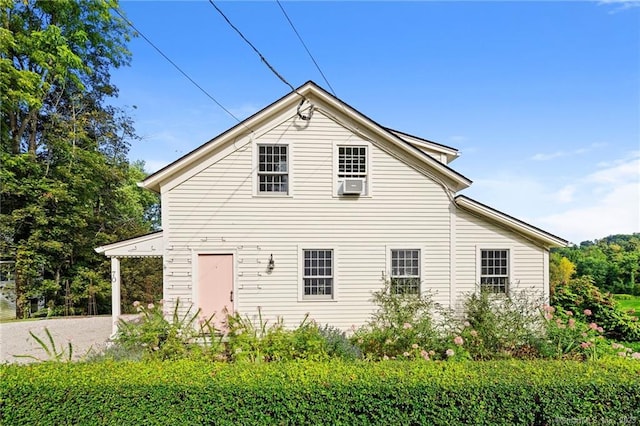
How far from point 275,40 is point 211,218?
466 centimetres

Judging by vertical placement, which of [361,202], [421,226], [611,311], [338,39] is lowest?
[611,311]

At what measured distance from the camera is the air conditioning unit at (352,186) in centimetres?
846

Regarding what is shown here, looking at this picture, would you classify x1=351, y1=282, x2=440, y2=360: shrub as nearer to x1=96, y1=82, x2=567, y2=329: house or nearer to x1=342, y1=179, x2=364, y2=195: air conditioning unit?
x1=96, y1=82, x2=567, y2=329: house

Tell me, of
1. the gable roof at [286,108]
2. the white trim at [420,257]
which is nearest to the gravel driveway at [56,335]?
the gable roof at [286,108]

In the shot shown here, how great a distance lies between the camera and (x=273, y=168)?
28.2ft

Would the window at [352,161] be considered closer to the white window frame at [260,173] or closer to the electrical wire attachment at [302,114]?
the electrical wire attachment at [302,114]

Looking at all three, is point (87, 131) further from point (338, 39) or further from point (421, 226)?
point (421, 226)

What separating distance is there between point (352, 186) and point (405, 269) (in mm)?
2772

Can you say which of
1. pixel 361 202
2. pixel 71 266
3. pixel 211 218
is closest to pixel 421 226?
pixel 361 202

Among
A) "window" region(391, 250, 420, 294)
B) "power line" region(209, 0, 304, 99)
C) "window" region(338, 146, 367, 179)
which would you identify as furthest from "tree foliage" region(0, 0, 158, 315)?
"window" region(391, 250, 420, 294)

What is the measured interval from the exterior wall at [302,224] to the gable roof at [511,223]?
0.51 meters

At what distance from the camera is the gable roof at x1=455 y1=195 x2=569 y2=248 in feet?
27.7

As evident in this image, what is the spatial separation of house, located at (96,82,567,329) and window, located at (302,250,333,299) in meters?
0.03

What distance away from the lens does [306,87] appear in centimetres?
851
